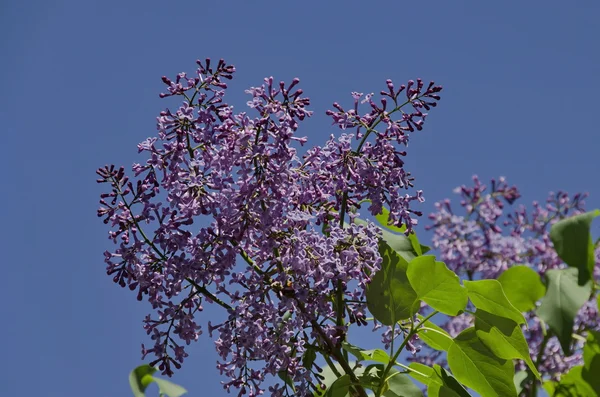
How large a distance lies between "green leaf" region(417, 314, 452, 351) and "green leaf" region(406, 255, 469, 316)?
7 cm

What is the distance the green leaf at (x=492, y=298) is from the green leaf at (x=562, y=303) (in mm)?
51

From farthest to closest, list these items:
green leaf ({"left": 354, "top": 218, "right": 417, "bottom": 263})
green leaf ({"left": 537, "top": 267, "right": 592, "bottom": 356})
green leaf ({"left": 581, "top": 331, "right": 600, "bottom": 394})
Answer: green leaf ({"left": 354, "top": 218, "right": 417, "bottom": 263}), green leaf ({"left": 581, "top": 331, "right": 600, "bottom": 394}), green leaf ({"left": 537, "top": 267, "right": 592, "bottom": 356})

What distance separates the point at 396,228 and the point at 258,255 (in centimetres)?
28

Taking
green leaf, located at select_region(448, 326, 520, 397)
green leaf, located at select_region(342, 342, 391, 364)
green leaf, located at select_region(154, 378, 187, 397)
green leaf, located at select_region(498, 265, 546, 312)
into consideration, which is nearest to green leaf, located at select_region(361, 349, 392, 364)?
green leaf, located at select_region(342, 342, 391, 364)

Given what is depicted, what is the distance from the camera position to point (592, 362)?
1.17 metres

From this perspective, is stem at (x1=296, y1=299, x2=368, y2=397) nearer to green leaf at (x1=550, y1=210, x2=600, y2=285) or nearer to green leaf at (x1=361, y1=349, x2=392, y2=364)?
green leaf at (x1=361, y1=349, x2=392, y2=364)

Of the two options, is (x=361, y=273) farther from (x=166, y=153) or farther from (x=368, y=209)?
(x=166, y=153)

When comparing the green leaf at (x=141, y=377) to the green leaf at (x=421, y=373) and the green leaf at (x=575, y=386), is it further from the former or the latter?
the green leaf at (x=575, y=386)

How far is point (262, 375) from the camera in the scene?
3.61 feet

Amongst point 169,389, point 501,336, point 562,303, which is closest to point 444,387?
point 501,336

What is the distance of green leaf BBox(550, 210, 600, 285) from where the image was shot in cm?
112

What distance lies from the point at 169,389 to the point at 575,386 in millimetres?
741

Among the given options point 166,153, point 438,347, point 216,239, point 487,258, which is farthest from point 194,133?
point 487,258

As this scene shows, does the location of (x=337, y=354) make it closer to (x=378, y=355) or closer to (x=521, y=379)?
(x=378, y=355)
